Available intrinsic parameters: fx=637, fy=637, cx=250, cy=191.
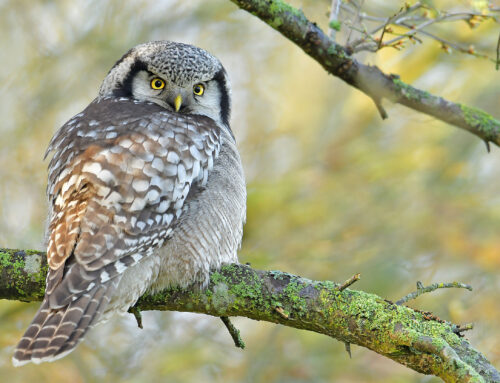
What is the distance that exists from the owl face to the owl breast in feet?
1.72

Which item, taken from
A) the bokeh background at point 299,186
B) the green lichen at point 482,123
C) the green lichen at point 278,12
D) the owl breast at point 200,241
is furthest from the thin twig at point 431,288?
the bokeh background at point 299,186

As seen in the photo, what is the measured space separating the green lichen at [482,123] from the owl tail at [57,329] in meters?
3.04

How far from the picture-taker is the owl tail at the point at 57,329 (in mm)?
3539

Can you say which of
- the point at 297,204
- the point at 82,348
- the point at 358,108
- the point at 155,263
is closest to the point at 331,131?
the point at 358,108

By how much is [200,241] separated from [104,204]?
771 mm

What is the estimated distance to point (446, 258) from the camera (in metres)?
7.60

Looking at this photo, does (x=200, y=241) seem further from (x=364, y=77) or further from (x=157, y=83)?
(x=364, y=77)

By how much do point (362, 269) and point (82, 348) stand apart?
3.29m

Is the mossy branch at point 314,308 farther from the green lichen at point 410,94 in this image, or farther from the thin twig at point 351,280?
the green lichen at point 410,94

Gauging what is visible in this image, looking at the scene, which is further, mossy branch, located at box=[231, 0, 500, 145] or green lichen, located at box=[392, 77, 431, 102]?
green lichen, located at box=[392, 77, 431, 102]

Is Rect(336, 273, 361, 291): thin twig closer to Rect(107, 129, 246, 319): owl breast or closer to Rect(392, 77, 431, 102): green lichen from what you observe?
Rect(107, 129, 246, 319): owl breast

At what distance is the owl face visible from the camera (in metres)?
5.13

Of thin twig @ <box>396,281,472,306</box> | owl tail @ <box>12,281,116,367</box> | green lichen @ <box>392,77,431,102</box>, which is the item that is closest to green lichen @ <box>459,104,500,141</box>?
green lichen @ <box>392,77,431,102</box>

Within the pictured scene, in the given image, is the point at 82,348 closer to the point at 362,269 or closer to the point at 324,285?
the point at 362,269
